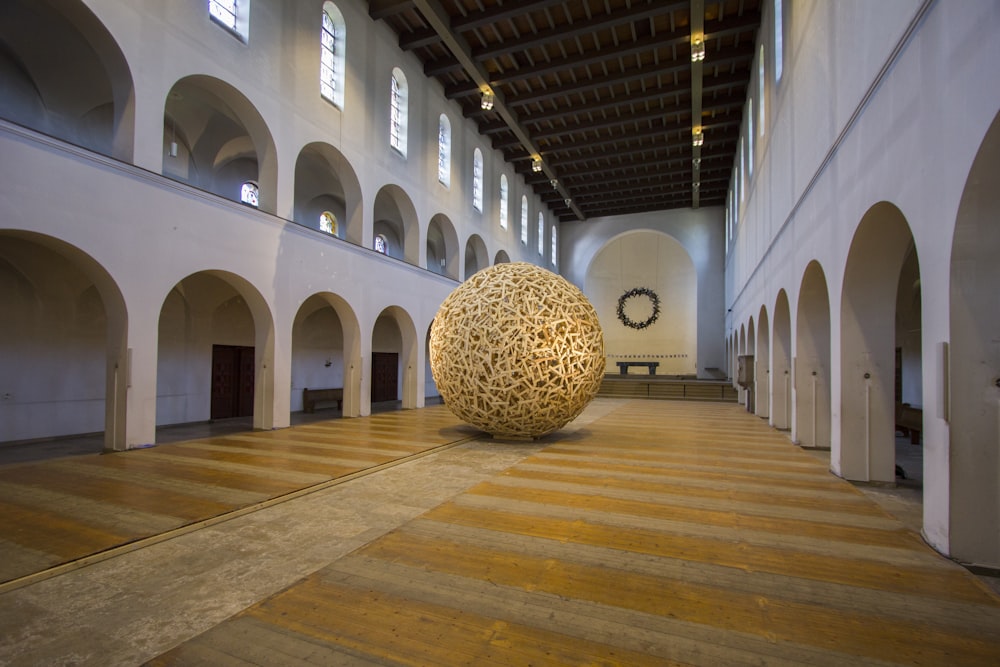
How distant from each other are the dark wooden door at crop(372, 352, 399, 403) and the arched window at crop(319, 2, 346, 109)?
10001mm

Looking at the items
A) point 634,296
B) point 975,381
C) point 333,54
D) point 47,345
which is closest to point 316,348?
point 47,345

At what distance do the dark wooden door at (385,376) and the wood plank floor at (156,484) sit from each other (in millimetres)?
9636

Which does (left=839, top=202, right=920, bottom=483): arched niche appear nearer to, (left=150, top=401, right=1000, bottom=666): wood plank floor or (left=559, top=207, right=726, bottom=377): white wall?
(left=150, top=401, right=1000, bottom=666): wood plank floor

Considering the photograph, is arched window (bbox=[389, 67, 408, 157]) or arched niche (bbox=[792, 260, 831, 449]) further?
arched window (bbox=[389, 67, 408, 157])

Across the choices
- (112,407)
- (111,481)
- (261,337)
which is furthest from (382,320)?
(111,481)

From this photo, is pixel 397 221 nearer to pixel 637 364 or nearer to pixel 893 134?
pixel 637 364

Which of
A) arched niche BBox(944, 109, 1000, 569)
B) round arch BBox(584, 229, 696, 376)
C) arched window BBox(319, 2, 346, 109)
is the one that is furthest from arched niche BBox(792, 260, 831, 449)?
round arch BBox(584, 229, 696, 376)

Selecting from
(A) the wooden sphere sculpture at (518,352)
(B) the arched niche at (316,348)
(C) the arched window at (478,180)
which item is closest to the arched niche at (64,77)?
(A) the wooden sphere sculpture at (518,352)

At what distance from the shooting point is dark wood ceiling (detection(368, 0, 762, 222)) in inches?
527

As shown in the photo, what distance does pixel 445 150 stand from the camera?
17.7 metres

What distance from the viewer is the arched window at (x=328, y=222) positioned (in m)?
17.1

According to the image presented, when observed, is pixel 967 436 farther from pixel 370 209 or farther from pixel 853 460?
pixel 370 209

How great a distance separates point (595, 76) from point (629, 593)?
17184 mm

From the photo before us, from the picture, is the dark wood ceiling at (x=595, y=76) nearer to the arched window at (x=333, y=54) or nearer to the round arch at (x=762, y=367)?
the arched window at (x=333, y=54)
